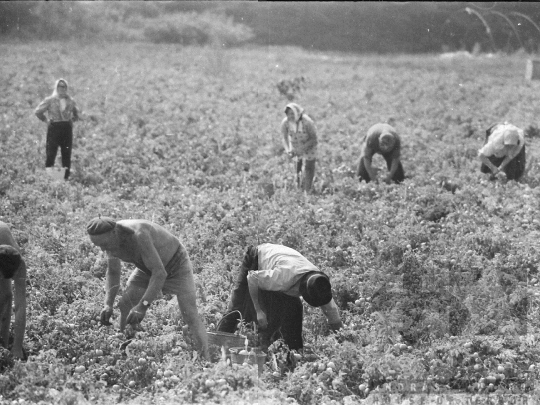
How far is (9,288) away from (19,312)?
27 centimetres

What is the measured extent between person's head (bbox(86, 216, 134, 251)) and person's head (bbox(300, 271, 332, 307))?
1274 millimetres

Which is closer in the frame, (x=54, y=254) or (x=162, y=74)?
(x=54, y=254)

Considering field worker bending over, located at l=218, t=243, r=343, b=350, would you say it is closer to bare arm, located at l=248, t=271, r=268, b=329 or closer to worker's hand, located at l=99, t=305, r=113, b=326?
bare arm, located at l=248, t=271, r=268, b=329

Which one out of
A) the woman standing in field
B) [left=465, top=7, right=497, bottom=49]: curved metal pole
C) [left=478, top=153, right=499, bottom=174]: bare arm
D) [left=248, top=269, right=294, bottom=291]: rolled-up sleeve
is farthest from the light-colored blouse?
[left=465, top=7, right=497, bottom=49]: curved metal pole

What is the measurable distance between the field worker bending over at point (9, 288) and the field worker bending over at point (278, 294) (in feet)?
5.06

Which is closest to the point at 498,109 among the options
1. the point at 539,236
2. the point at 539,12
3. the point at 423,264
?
the point at 539,236

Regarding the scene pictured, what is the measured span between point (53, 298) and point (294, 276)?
2218mm

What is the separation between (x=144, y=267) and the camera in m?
6.11

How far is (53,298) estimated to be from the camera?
7148mm

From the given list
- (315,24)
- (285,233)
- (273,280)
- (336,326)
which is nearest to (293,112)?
(285,233)

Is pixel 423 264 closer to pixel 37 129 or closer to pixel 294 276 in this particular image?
pixel 294 276

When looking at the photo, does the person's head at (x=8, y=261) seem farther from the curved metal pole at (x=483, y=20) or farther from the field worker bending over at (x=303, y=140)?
the curved metal pole at (x=483, y=20)

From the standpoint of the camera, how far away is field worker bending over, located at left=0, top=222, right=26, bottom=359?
5.72 metres

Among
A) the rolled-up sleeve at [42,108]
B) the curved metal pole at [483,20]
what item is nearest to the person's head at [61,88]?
the rolled-up sleeve at [42,108]
